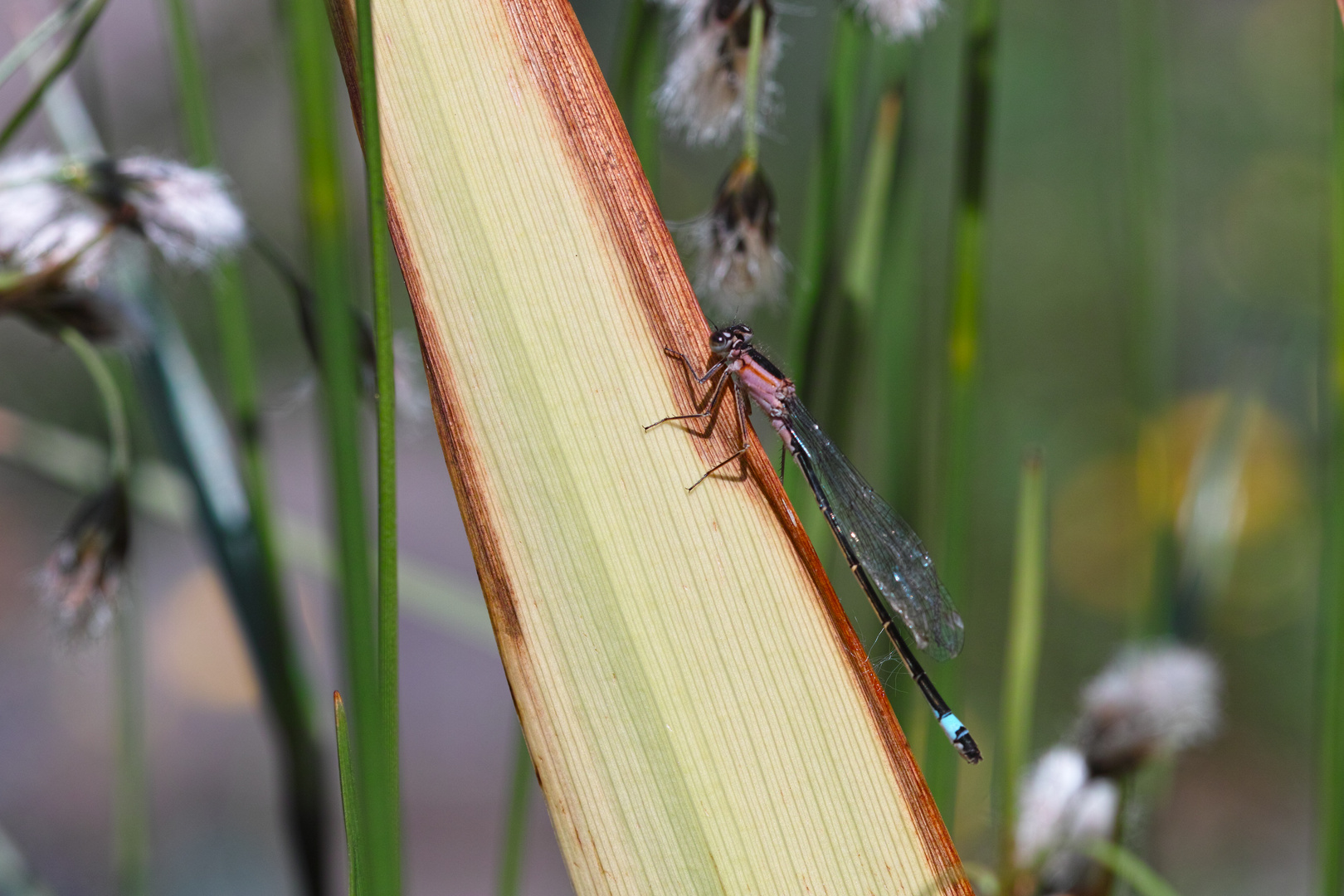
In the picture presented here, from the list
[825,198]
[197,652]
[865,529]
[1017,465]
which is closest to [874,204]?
[825,198]

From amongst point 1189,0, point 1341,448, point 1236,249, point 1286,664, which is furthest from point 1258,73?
point 1341,448

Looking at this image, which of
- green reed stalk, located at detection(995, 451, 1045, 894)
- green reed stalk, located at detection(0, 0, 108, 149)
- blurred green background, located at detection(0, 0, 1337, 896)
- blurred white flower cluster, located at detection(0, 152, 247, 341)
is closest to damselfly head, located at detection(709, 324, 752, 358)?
green reed stalk, located at detection(995, 451, 1045, 894)

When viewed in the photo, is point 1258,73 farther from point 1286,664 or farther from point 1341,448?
point 1341,448

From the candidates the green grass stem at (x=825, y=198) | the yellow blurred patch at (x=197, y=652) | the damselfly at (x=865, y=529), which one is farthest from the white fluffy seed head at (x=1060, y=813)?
the yellow blurred patch at (x=197, y=652)

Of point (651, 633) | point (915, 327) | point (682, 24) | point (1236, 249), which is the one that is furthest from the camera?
point (1236, 249)

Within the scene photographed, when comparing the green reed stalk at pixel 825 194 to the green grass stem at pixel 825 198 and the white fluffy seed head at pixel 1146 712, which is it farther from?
the white fluffy seed head at pixel 1146 712
